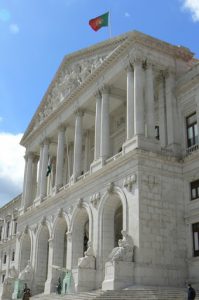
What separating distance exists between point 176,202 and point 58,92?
21.3 meters

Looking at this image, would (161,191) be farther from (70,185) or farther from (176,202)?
(70,185)

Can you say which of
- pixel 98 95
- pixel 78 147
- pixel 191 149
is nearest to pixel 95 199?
pixel 78 147

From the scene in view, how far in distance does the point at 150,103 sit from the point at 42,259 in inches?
831

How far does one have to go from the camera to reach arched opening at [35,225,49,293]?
43.8m

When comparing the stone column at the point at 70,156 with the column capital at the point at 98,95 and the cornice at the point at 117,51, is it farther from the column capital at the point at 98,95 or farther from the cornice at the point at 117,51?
the column capital at the point at 98,95

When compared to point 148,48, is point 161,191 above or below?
below

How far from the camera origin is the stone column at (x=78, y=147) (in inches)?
1587

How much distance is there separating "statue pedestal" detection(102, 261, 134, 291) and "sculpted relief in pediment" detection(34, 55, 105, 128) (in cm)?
1909

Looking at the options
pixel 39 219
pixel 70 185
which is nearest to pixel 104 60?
pixel 70 185

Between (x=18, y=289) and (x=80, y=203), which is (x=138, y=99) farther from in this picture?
(x=18, y=289)

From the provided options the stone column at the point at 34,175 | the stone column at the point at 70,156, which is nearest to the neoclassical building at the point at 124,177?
the stone column at the point at 70,156

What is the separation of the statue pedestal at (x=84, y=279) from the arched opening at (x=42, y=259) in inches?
499

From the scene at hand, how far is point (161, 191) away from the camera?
31.4 meters

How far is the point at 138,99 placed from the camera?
3400 cm
